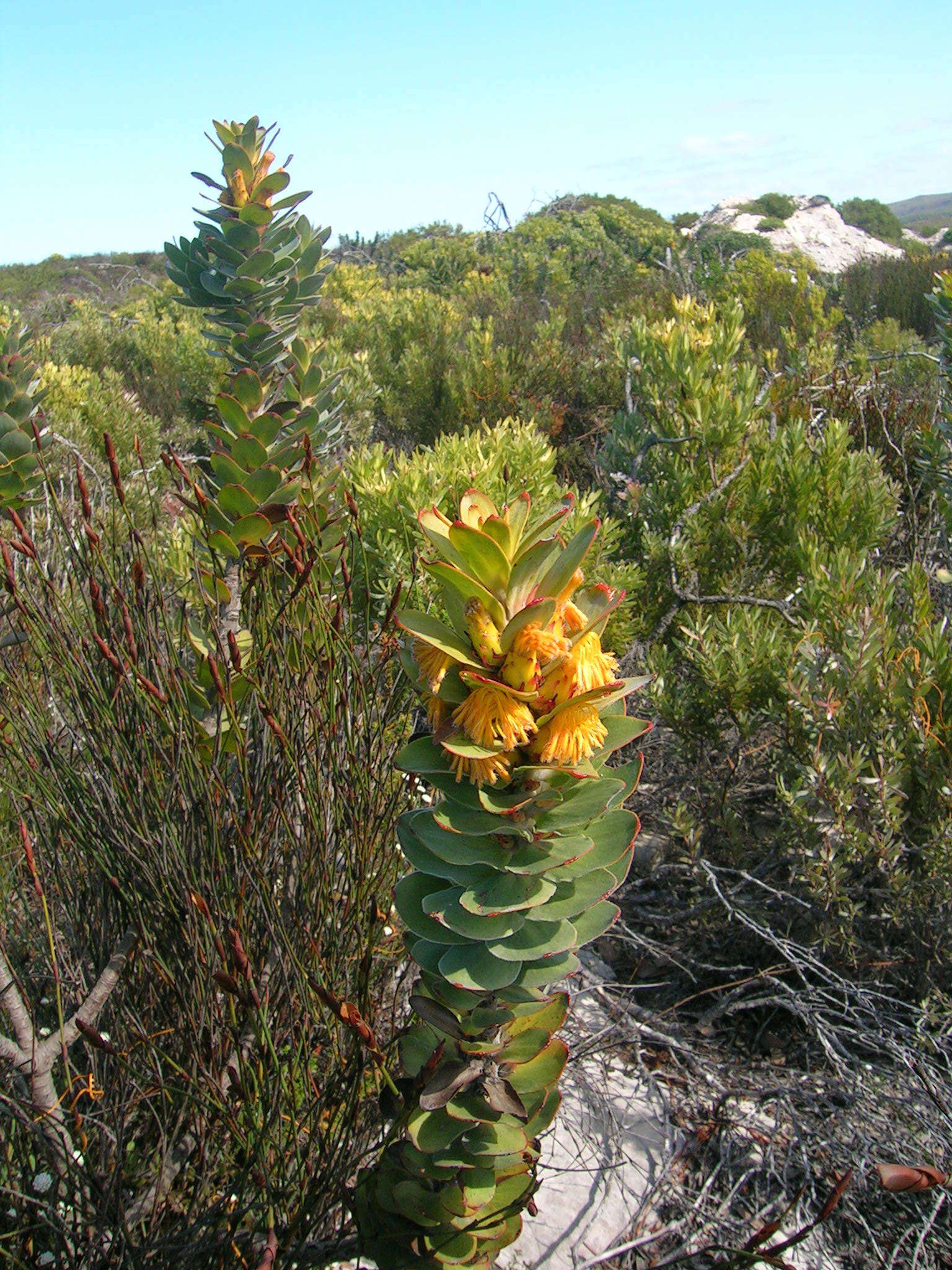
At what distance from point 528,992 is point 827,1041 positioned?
5.05ft

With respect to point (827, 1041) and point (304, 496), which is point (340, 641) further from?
point (827, 1041)

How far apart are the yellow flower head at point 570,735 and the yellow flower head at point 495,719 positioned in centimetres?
4

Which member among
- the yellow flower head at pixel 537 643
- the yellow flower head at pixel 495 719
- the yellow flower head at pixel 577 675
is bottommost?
the yellow flower head at pixel 495 719

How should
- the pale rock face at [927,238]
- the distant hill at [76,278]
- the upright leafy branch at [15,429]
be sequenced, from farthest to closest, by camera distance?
the pale rock face at [927,238] < the distant hill at [76,278] < the upright leafy branch at [15,429]

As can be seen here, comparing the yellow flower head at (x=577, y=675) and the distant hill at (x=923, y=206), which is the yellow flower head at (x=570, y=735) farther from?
the distant hill at (x=923, y=206)

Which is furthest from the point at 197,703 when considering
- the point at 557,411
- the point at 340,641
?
the point at 557,411

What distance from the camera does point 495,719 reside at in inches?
48.6

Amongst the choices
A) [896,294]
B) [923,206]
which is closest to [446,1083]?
[896,294]

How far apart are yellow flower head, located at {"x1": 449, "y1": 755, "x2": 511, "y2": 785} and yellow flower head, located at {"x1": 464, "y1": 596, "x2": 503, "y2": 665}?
152mm

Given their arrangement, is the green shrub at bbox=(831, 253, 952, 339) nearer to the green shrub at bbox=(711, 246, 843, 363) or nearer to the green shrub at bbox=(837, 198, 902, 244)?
the green shrub at bbox=(711, 246, 843, 363)

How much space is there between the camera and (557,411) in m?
7.25

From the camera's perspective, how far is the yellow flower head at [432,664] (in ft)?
4.19

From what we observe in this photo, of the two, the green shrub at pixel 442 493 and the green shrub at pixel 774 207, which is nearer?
the green shrub at pixel 442 493

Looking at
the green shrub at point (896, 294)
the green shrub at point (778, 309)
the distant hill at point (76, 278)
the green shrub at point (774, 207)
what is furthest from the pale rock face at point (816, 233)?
the distant hill at point (76, 278)
